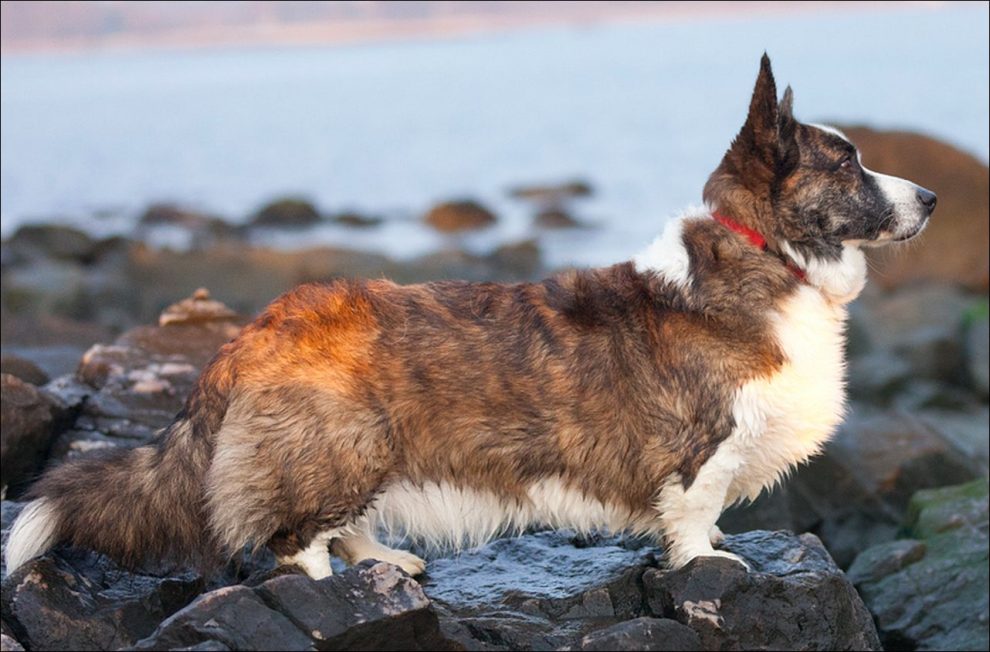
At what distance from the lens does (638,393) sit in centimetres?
550

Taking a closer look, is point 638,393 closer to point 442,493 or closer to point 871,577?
point 442,493

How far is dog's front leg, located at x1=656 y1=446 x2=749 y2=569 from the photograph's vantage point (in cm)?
548

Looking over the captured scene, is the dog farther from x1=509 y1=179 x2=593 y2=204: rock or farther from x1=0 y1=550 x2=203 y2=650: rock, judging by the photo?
x1=509 y1=179 x2=593 y2=204: rock

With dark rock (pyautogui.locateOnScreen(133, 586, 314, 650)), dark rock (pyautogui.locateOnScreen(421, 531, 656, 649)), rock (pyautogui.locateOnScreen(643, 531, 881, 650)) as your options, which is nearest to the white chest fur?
rock (pyautogui.locateOnScreen(643, 531, 881, 650))

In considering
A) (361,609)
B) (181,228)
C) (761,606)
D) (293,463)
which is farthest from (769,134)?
(181,228)

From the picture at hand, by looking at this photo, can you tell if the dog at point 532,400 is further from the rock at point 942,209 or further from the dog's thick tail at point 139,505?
the rock at point 942,209

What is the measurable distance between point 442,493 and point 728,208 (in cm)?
176

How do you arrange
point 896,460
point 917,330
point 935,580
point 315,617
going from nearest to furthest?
point 315,617 < point 935,580 < point 896,460 < point 917,330

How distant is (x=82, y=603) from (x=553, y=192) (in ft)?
73.6

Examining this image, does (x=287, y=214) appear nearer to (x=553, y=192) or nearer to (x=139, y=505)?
(x=553, y=192)

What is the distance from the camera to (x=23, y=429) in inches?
282

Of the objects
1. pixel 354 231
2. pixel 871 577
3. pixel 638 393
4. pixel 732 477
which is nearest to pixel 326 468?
pixel 638 393

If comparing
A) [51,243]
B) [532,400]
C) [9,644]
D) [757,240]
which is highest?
[757,240]

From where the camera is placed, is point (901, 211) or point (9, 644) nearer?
point (9, 644)
